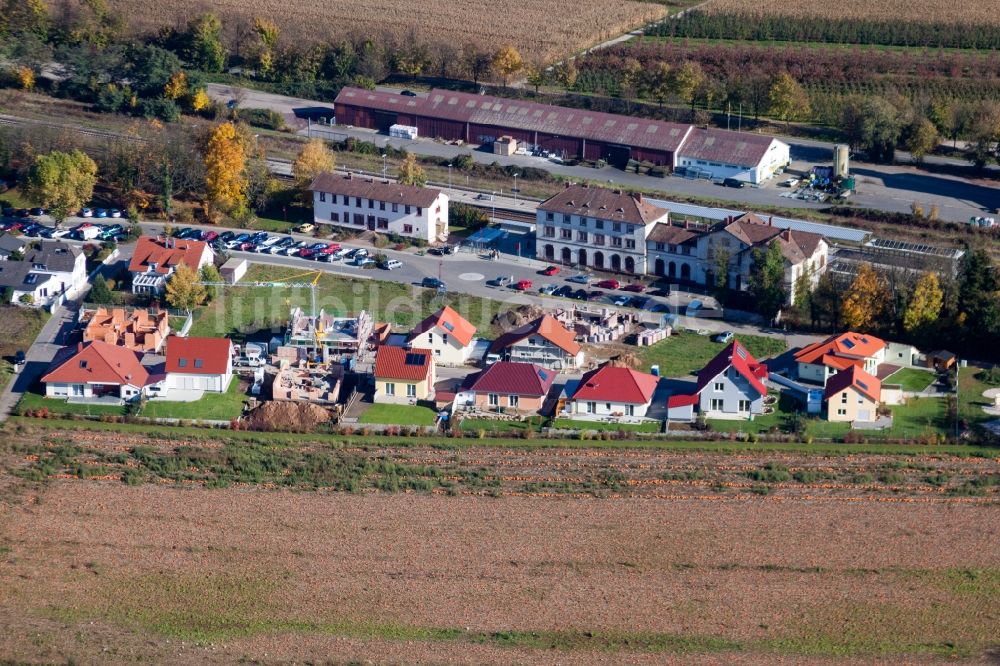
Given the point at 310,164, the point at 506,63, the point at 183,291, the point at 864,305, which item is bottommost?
the point at 183,291

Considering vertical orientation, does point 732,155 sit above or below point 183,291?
above

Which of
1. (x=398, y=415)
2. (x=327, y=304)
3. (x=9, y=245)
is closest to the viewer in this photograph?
(x=398, y=415)

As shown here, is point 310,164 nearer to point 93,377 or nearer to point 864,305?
point 93,377

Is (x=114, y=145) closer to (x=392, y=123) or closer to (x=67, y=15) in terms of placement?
(x=392, y=123)

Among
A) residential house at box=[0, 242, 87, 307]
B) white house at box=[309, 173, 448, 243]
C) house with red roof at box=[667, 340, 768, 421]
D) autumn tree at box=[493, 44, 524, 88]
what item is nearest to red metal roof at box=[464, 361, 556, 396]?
house with red roof at box=[667, 340, 768, 421]

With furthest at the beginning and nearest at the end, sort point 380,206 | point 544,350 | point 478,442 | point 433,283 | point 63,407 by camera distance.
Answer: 1. point 380,206
2. point 433,283
3. point 544,350
4. point 63,407
5. point 478,442

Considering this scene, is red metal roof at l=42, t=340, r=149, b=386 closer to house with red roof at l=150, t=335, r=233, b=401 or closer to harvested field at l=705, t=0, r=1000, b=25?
house with red roof at l=150, t=335, r=233, b=401

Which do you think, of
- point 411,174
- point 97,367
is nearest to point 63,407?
point 97,367

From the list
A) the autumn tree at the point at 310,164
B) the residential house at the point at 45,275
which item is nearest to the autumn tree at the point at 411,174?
the autumn tree at the point at 310,164
